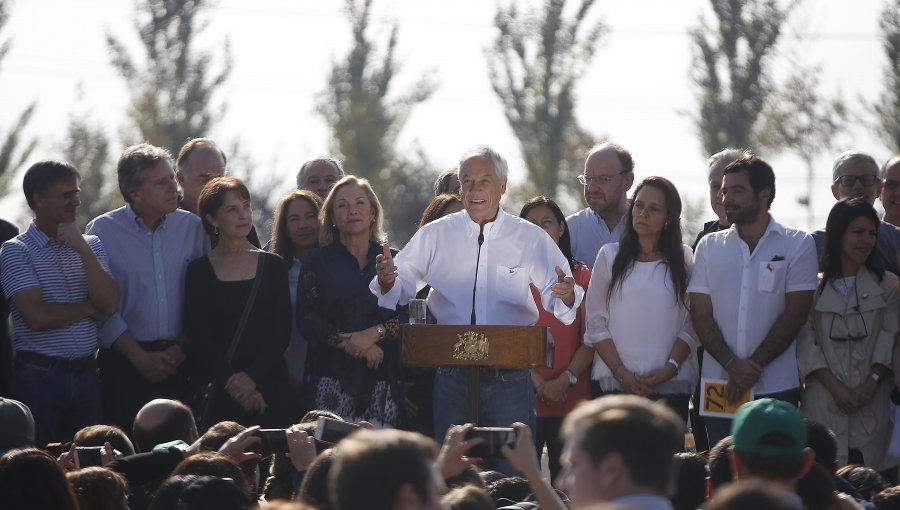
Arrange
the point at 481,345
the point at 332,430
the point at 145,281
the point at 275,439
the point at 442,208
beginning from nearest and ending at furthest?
1. the point at 332,430
2. the point at 275,439
3. the point at 481,345
4. the point at 145,281
5. the point at 442,208

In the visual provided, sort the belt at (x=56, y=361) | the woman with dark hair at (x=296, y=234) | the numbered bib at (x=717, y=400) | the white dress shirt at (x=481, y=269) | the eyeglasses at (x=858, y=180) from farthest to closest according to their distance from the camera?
the eyeglasses at (x=858, y=180) → the woman with dark hair at (x=296, y=234) → the belt at (x=56, y=361) → the numbered bib at (x=717, y=400) → the white dress shirt at (x=481, y=269)

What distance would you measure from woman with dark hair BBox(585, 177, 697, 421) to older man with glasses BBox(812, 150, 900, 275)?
103cm

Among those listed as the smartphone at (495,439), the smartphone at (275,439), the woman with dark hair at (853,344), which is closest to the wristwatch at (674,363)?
the woman with dark hair at (853,344)

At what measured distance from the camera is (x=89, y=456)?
702 cm

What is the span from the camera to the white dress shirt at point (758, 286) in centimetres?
928

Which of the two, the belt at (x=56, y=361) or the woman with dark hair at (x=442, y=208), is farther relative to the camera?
the woman with dark hair at (x=442, y=208)

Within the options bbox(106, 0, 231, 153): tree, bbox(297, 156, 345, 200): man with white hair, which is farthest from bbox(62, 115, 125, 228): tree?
bbox(297, 156, 345, 200): man with white hair

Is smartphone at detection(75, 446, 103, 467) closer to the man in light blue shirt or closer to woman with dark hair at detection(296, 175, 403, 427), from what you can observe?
woman with dark hair at detection(296, 175, 403, 427)

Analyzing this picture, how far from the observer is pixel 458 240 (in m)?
8.84

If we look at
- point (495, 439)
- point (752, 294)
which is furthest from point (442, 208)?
point (495, 439)

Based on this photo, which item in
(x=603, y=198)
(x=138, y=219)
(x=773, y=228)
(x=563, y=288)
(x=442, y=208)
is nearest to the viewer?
(x=563, y=288)

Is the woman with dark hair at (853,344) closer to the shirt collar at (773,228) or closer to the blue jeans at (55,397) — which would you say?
the shirt collar at (773,228)

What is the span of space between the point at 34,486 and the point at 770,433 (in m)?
2.70

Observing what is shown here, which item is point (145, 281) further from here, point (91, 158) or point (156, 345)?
point (91, 158)
